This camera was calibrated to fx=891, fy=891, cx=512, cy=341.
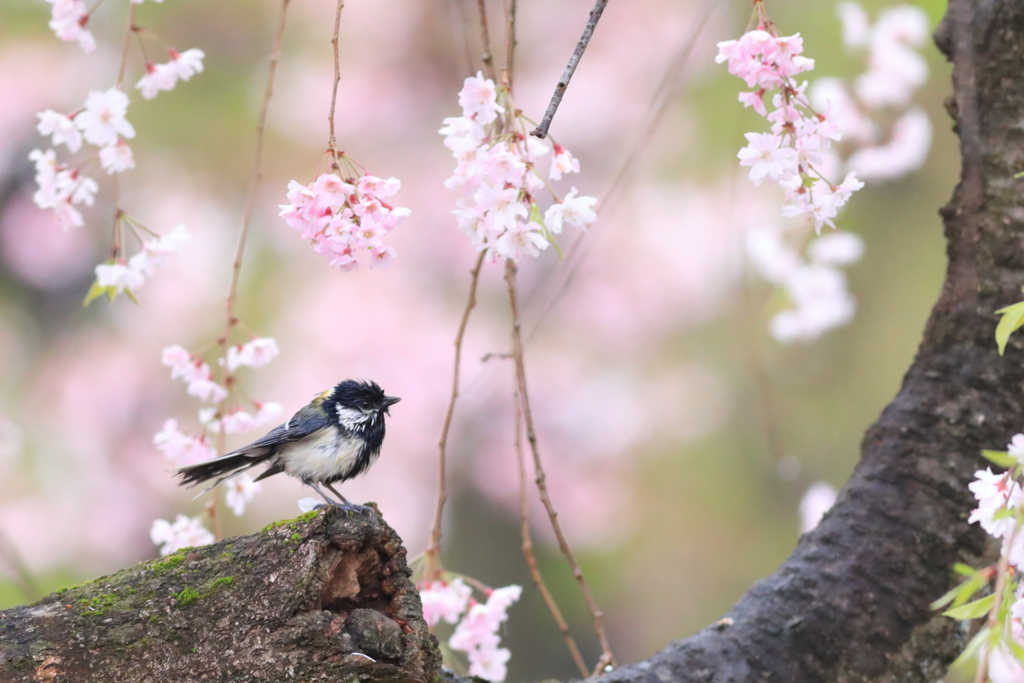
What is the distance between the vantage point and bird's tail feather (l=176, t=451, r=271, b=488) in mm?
1596

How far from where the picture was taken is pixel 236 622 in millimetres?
1175

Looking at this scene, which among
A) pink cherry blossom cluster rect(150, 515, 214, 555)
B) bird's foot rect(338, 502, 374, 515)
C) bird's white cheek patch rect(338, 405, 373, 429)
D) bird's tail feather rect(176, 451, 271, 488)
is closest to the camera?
bird's foot rect(338, 502, 374, 515)

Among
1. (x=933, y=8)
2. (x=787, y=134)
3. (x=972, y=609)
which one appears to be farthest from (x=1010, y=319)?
(x=933, y=8)

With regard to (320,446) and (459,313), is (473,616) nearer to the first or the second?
(320,446)

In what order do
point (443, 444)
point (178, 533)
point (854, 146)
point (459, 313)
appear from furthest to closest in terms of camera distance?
point (459, 313)
point (854, 146)
point (178, 533)
point (443, 444)

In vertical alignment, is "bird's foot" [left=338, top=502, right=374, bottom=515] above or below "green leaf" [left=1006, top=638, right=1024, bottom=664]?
above

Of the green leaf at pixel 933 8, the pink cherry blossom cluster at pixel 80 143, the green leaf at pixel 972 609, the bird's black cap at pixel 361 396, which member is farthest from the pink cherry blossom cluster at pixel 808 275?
the green leaf at pixel 972 609

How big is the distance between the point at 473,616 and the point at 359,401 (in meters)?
0.51

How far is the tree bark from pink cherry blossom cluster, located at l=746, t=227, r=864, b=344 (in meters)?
2.84

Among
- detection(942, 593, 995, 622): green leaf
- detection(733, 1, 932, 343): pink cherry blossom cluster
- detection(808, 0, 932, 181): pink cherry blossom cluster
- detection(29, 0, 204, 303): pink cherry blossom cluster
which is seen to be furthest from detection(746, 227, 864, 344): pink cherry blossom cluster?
detection(942, 593, 995, 622): green leaf

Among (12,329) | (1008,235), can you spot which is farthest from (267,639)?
(12,329)

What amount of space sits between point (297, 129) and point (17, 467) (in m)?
1.99

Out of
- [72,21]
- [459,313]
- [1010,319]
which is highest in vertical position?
[459,313]

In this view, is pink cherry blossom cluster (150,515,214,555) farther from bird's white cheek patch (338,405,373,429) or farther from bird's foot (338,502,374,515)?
bird's foot (338,502,374,515)
